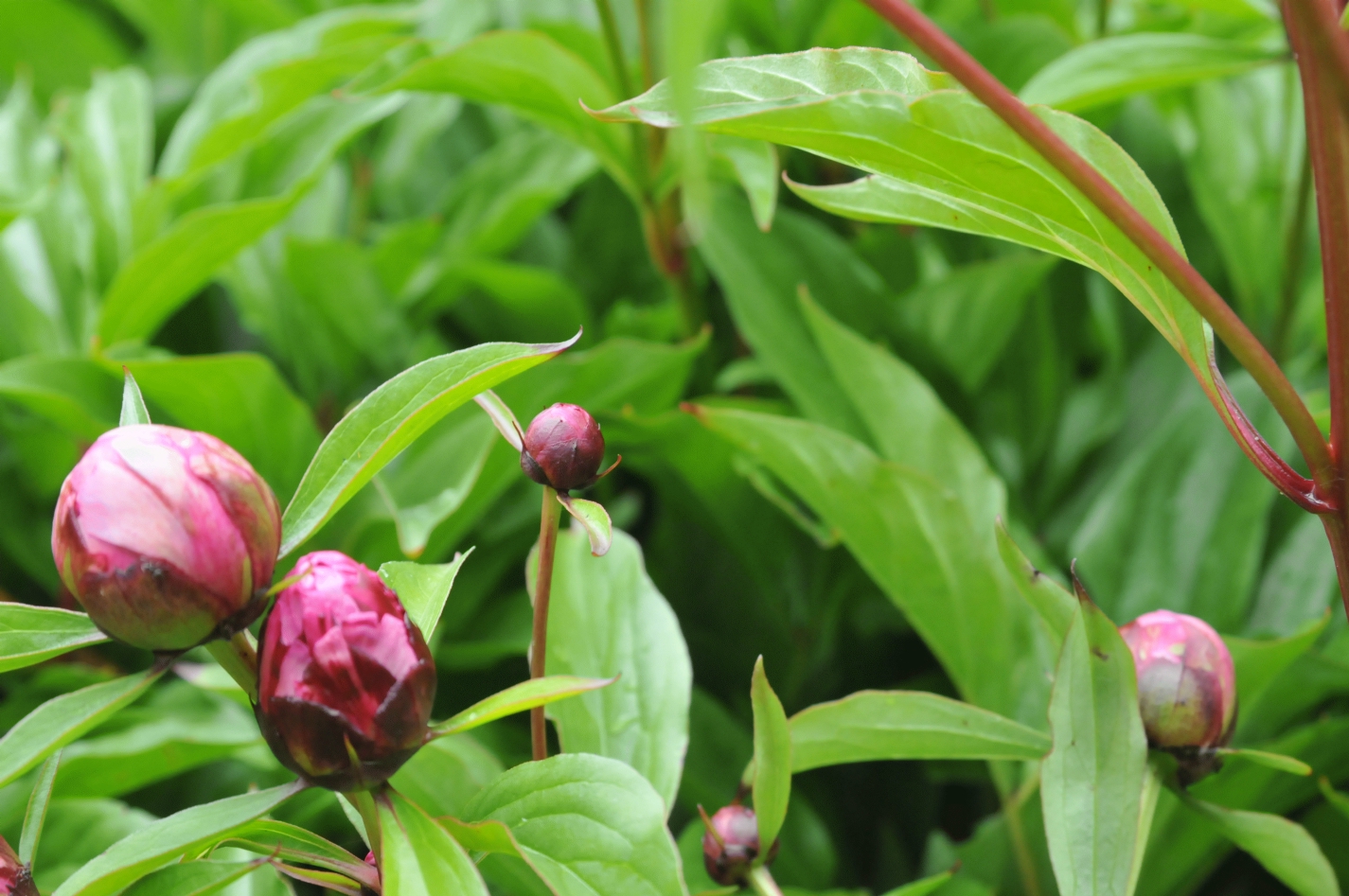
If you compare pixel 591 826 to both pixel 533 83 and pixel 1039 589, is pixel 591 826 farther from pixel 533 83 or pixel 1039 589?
pixel 533 83

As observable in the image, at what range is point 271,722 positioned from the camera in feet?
0.93

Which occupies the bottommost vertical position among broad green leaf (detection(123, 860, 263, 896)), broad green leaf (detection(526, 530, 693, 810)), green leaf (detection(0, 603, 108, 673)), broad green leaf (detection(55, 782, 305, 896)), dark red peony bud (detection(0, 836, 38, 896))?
broad green leaf (detection(526, 530, 693, 810))

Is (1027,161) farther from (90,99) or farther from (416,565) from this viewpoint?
(90,99)

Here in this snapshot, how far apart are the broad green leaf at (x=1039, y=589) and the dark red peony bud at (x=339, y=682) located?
191 millimetres

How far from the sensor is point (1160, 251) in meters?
0.28

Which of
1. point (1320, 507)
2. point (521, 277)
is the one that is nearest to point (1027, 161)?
point (1320, 507)

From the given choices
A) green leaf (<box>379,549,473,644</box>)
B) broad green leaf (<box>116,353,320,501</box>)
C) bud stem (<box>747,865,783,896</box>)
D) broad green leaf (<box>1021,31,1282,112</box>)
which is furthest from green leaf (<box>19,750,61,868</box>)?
broad green leaf (<box>1021,31,1282,112</box>)

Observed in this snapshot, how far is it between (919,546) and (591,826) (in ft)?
0.93

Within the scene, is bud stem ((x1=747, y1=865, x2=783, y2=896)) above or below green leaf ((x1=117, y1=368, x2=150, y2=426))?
below

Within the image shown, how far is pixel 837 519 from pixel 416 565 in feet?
0.85

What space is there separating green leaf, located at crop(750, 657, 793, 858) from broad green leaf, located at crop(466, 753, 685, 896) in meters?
0.05

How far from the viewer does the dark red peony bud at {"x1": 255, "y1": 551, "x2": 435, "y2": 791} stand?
0.28 meters

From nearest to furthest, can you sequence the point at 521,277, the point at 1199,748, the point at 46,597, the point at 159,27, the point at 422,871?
1. the point at 422,871
2. the point at 1199,748
3. the point at 521,277
4. the point at 46,597
5. the point at 159,27

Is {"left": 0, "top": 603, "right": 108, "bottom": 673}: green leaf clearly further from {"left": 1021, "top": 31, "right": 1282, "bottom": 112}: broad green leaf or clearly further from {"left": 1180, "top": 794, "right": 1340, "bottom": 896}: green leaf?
{"left": 1021, "top": 31, "right": 1282, "bottom": 112}: broad green leaf
